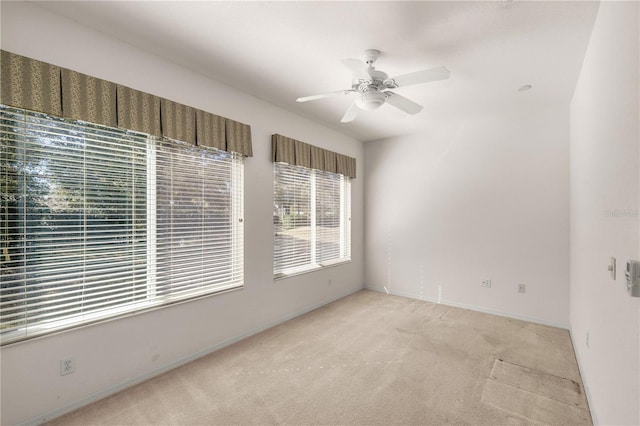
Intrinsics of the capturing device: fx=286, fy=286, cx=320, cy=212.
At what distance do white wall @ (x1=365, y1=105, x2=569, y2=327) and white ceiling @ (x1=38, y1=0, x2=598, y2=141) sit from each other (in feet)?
2.76

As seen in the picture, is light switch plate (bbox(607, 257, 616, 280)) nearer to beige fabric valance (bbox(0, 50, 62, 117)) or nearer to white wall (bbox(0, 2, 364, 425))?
white wall (bbox(0, 2, 364, 425))

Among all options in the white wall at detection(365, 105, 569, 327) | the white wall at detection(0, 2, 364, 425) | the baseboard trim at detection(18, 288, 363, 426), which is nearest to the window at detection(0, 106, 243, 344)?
the white wall at detection(0, 2, 364, 425)

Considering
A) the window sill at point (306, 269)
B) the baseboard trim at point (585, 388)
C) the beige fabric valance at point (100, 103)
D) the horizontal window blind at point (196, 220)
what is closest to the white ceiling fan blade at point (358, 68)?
the beige fabric valance at point (100, 103)

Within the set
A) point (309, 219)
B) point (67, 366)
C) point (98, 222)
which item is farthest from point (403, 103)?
point (67, 366)

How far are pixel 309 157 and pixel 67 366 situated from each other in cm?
312

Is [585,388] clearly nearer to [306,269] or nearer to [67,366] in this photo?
[306,269]

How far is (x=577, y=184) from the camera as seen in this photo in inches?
112

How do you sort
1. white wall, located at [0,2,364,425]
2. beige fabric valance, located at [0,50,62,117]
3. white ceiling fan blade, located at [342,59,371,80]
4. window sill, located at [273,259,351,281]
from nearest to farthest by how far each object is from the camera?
beige fabric valance, located at [0,50,62,117]
white wall, located at [0,2,364,425]
white ceiling fan blade, located at [342,59,371,80]
window sill, located at [273,259,351,281]

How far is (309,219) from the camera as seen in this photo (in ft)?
13.5

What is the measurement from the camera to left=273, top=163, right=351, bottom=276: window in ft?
11.9

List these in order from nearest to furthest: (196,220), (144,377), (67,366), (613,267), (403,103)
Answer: (613,267) < (67,366) < (144,377) < (403,103) < (196,220)

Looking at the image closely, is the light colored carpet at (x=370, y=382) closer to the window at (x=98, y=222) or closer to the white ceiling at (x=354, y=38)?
the window at (x=98, y=222)

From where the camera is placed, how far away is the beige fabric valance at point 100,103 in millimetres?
1774

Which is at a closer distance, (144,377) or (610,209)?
(610,209)
